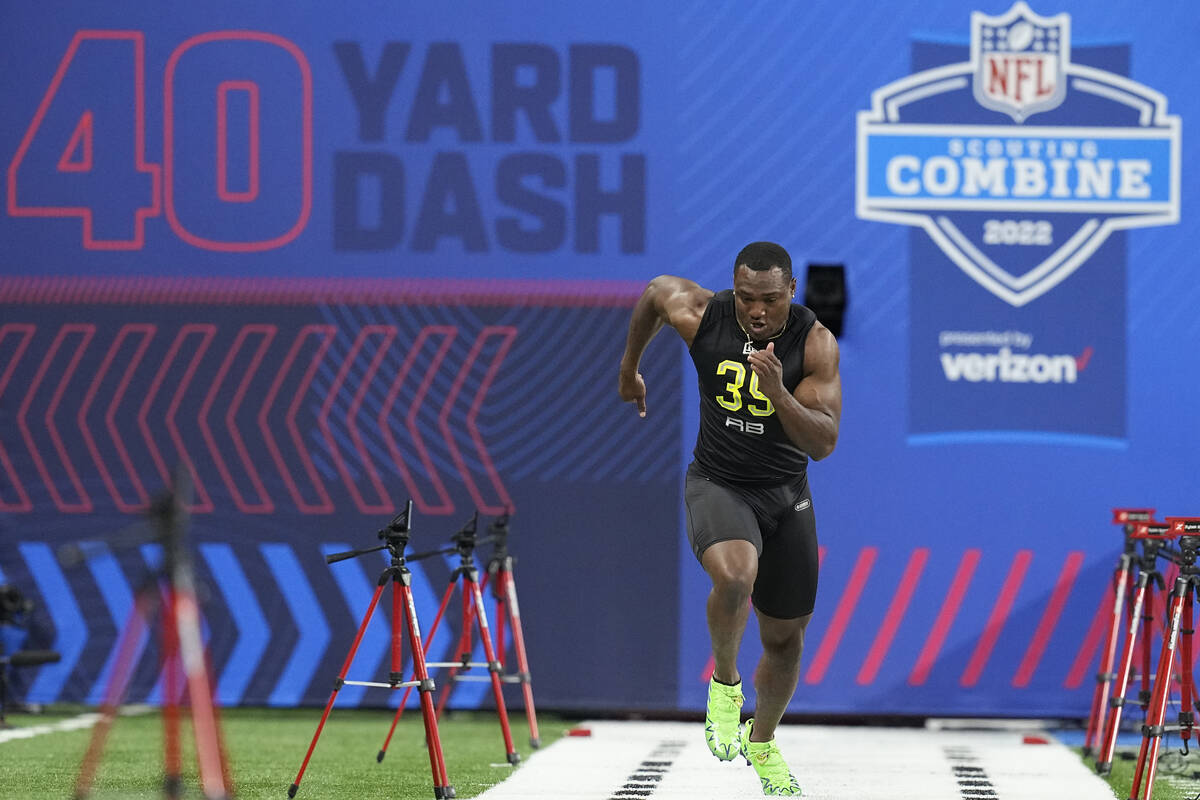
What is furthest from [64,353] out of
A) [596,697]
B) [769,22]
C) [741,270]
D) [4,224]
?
[741,270]

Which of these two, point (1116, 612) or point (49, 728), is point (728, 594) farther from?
point (49, 728)

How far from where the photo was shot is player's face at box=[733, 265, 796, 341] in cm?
466

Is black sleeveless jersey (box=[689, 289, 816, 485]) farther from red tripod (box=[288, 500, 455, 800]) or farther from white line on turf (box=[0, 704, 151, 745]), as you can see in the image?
white line on turf (box=[0, 704, 151, 745])

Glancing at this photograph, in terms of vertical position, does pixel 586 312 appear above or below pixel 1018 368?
above

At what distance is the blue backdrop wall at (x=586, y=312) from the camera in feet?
25.7

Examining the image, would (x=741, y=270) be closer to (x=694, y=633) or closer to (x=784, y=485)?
(x=784, y=485)

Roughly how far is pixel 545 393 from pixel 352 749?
2.12 meters

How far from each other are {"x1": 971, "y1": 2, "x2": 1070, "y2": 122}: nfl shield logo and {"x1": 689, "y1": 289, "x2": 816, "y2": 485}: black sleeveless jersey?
3.47 m

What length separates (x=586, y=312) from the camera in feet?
26.0

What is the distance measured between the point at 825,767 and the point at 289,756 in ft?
7.30

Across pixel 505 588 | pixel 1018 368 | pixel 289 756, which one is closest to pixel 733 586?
pixel 505 588

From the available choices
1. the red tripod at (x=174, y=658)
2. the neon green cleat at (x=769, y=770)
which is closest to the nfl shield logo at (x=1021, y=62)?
the neon green cleat at (x=769, y=770)

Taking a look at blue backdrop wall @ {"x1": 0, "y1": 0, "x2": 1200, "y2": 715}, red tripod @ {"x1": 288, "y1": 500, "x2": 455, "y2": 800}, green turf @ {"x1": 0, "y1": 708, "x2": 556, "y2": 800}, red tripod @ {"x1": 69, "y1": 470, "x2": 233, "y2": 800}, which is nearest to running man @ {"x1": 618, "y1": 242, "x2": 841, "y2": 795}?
red tripod @ {"x1": 288, "y1": 500, "x2": 455, "y2": 800}

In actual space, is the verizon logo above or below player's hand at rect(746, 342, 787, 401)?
below
